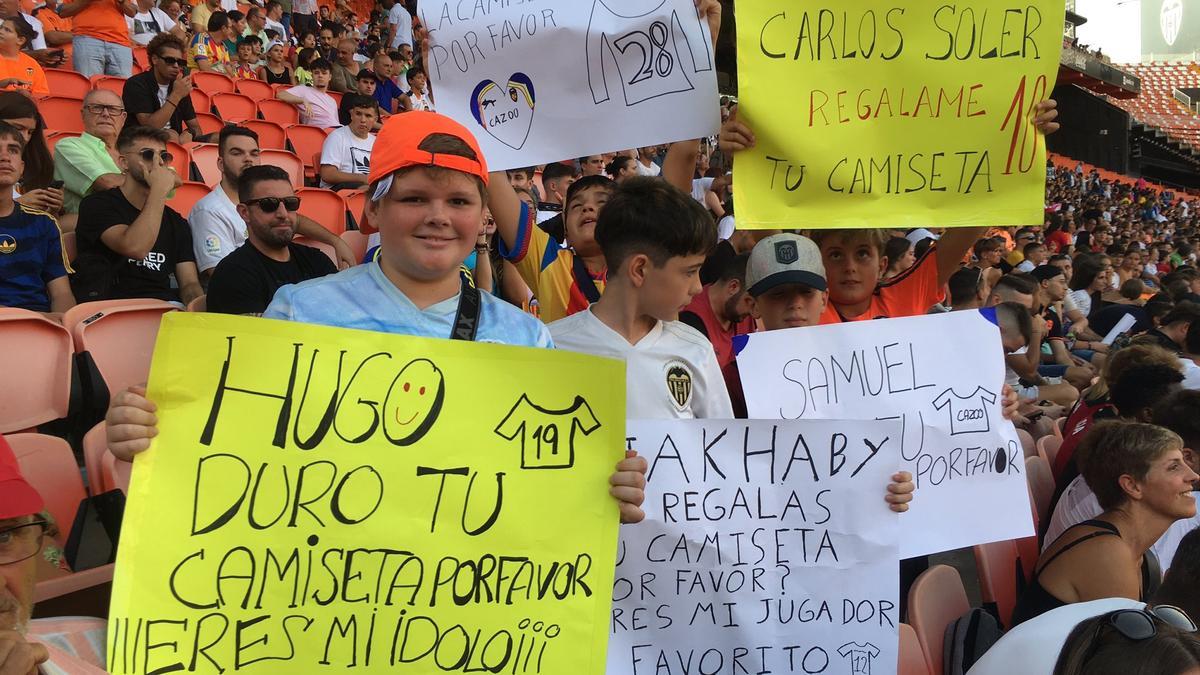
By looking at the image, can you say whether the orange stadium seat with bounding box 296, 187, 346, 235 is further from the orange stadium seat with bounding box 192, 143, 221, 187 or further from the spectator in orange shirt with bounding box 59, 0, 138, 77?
the spectator in orange shirt with bounding box 59, 0, 138, 77

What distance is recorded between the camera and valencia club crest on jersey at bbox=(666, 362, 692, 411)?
96.4 inches

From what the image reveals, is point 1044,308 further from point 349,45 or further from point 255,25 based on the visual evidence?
point 255,25

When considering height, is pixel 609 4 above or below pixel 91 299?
above

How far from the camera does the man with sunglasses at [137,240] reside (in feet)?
16.6

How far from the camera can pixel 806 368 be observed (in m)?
2.80

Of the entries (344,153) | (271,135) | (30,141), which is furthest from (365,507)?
(271,135)

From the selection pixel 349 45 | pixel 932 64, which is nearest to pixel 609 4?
pixel 932 64

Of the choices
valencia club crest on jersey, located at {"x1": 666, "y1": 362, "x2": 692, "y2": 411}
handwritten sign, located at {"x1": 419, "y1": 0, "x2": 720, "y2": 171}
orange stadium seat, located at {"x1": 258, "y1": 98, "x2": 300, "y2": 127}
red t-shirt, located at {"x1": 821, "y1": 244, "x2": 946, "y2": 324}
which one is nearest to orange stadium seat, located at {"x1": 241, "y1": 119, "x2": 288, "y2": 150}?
orange stadium seat, located at {"x1": 258, "y1": 98, "x2": 300, "y2": 127}

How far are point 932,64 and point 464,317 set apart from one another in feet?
6.07

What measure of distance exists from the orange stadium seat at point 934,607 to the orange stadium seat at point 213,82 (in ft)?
31.0

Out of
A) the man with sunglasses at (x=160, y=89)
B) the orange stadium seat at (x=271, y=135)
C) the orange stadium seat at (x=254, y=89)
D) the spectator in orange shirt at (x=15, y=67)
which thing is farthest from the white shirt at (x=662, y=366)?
the orange stadium seat at (x=254, y=89)

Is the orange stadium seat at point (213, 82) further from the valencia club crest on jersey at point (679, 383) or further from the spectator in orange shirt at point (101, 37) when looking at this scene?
the valencia club crest on jersey at point (679, 383)

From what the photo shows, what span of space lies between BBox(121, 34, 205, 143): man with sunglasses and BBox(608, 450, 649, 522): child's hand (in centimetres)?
725

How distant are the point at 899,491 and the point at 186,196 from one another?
19.5 feet
